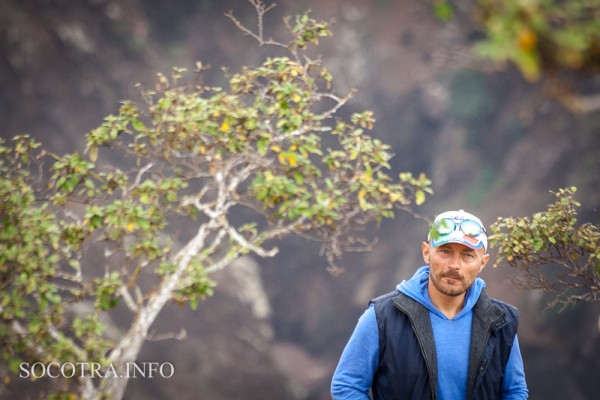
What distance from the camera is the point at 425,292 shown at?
3957 millimetres

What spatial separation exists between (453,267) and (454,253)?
88 millimetres

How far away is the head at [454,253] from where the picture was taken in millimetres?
3852

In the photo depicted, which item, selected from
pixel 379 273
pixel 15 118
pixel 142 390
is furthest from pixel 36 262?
pixel 379 273

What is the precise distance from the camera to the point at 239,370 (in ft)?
53.2

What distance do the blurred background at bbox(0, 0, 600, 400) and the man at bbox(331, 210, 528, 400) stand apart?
1035cm

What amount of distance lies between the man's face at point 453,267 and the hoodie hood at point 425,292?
0.07 metres

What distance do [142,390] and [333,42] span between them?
11.4m

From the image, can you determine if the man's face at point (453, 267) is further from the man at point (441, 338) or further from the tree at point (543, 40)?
the tree at point (543, 40)

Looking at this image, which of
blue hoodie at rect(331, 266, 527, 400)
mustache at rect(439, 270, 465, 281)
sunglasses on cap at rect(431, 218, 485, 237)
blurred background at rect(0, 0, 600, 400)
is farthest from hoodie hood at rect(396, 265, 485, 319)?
blurred background at rect(0, 0, 600, 400)

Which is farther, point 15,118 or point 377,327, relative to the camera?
point 15,118

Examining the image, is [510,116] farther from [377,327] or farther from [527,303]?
[377,327]

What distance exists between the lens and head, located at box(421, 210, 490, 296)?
12.6 ft

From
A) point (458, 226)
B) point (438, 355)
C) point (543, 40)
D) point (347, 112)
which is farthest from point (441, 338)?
point (347, 112)

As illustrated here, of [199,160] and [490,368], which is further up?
[199,160]
